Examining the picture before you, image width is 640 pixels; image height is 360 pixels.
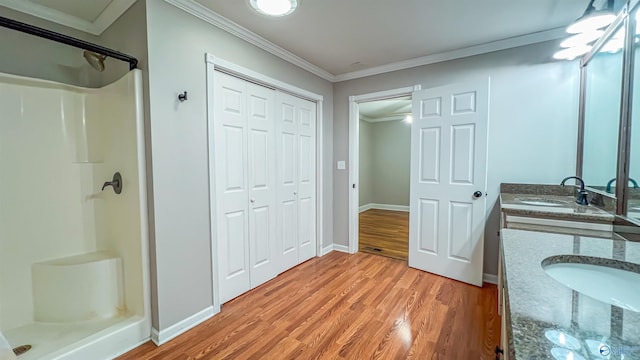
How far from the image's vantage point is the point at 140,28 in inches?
68.5

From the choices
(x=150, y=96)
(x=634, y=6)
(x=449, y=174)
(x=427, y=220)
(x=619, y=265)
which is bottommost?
(x=427, y=220)

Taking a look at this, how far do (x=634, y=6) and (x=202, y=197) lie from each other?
9.16ft

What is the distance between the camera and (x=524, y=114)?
2.47m

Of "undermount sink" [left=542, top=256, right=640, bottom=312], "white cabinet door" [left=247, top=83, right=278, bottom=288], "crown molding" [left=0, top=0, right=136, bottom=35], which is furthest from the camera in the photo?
"white cabinet door" [left=247, top=83, right=278, bottom=288]

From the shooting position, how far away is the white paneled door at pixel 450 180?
255 centimetres

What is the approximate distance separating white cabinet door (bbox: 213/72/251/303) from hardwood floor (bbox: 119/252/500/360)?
258 millimetres

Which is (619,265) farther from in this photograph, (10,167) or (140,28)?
(10,167)

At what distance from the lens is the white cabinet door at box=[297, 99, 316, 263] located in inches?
122

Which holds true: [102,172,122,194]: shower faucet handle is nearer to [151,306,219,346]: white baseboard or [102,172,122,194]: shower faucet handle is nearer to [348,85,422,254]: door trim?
[151,306,219,346]: white baseboard

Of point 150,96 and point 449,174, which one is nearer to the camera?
point 150,96

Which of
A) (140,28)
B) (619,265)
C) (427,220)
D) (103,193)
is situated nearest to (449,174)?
(427,220)

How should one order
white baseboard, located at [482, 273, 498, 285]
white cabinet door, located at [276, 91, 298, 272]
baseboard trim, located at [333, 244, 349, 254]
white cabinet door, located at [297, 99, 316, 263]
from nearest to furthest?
white baseboard, located at [482, 273, 498, 285] < white cabinet door, located at [276, 91, 298, 272] < white cabinet door, located at [297, 99, 316, 263] < baseboard trim, located at [333, 244, 349, 254]

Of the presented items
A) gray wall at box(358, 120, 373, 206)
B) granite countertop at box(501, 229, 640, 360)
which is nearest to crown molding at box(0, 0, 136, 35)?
granite countertop at box(501, 229, 640, 360)

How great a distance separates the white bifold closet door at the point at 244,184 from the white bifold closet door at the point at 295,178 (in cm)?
11
